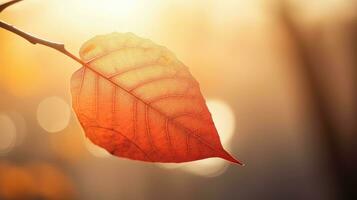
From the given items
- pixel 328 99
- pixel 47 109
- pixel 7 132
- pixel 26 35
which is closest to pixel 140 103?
pixel 26 35

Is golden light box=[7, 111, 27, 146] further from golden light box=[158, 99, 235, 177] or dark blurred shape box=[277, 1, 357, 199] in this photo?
dark blurred shape box=[277, 1, 357, 199]

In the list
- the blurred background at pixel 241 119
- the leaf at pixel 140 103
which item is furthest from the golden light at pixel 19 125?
the leaf at pixel 140 103

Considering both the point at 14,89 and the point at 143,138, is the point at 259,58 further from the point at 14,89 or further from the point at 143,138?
the point at 143,138

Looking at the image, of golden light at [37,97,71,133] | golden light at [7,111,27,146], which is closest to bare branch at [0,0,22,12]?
golden light at [37,97,71,133]

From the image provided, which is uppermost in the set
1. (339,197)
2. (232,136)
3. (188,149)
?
(232,136)

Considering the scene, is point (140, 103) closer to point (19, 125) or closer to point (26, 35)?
point (26, 35)

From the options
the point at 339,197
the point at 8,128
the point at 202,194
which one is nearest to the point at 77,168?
the point at 8,128
